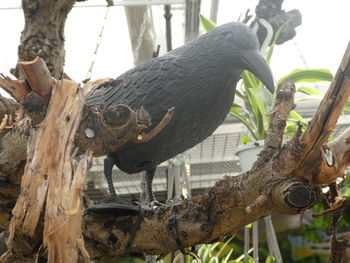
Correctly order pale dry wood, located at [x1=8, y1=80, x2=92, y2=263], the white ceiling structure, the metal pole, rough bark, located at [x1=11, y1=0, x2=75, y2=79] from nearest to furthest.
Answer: pale dry wood, located at [x1=8, y1=80, x2=92, y2=263] < rough bark, located at [x1=11, y1=0, x2=75, y2=79] < the metal pole < the white ceiling structure

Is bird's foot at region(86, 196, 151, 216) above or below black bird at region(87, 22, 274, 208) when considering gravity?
below

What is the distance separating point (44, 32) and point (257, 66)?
0.67m

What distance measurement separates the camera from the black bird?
602 mm

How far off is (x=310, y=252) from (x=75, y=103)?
10.4ft

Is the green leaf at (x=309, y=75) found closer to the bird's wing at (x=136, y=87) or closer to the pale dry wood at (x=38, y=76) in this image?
the bird's wing at (x=136, y=87)

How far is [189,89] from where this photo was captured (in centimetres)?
60

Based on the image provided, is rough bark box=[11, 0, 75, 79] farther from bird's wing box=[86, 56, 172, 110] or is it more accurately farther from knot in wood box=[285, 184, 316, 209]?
knot in wood box=[285, 184, 316, 209]

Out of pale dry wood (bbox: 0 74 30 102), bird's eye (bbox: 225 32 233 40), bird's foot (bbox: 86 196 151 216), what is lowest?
bird's foot (bbox: 86 196 151 216)

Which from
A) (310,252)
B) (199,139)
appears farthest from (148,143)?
(310,252)

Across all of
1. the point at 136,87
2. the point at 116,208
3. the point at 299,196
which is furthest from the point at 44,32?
the point at 299,196

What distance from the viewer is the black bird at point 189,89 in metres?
0.60

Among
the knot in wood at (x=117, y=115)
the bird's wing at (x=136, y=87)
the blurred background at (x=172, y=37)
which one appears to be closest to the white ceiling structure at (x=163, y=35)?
the blurred background at (x=172, y=37)

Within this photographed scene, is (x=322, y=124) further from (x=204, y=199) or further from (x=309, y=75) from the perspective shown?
(x=309, y=75)

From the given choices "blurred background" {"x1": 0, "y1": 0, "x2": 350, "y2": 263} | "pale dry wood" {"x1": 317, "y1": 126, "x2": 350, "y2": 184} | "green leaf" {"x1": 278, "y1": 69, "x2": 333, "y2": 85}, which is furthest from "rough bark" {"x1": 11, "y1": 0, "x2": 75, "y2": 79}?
"pale dry wood" {"x1": 317, "y1": 126, "x2": 350, "y2": 184}
